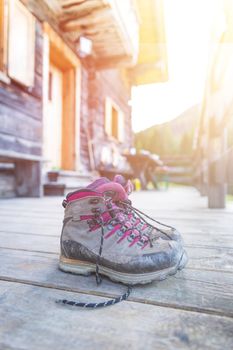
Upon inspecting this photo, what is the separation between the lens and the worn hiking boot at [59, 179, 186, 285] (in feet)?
2.40

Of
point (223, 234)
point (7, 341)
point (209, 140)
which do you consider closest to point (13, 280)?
point (7, 341)

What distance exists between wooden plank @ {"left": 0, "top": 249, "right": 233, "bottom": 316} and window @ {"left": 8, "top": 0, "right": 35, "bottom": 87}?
309 cm

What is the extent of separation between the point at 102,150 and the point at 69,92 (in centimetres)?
180

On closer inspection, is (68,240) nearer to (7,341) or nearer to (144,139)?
(7,341)

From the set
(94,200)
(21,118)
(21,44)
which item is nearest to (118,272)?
(94,200)

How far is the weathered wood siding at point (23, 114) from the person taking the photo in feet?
10.9

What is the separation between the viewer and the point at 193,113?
37.7m

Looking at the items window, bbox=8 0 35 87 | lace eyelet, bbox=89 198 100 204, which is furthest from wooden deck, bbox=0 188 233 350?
window, bbox=8 0 35 87

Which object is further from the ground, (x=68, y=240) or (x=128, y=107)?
(x=128, y=107)

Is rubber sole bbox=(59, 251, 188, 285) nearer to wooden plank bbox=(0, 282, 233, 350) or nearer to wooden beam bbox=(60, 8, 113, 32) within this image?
wooden plank bbox=(0, 282, 233, 350)

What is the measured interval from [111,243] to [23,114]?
10.8ft

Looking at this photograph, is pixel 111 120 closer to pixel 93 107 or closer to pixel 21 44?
pixel 93 107

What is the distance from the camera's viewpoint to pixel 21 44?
3518mm

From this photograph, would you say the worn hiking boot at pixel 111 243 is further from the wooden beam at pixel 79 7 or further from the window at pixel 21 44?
the wooden beam at pixel 79 7
